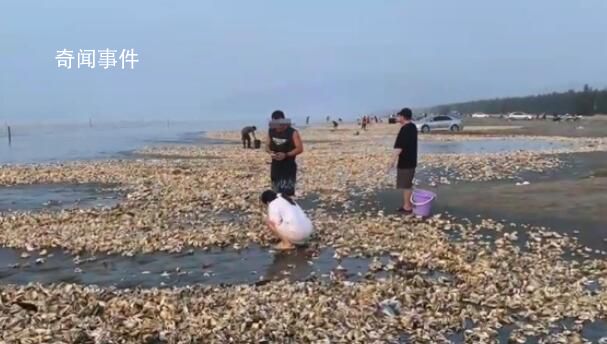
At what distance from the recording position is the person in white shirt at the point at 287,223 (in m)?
10.2

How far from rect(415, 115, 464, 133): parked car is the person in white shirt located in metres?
58.5

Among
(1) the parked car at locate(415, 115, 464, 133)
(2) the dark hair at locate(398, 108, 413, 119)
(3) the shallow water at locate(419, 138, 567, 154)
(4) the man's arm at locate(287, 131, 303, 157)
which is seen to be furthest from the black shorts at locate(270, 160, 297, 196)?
(1) the parked car at locate(415, 115, 464, 133)

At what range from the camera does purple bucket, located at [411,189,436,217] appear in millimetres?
12797

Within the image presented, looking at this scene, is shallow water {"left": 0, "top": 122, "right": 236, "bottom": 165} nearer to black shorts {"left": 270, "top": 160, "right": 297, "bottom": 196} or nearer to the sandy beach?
the sandy beach

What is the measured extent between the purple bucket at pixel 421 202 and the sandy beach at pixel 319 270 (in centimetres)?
28

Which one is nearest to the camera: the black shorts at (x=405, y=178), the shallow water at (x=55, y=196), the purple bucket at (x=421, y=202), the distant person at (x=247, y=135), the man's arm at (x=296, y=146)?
the man's arm at (x=296, y=146)

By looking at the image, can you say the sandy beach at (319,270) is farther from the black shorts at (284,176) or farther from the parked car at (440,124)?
the parked car at (440,124)

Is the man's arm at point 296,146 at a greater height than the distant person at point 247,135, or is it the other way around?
the man's arm at point 296,146

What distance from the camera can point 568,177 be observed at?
1981 centimetres

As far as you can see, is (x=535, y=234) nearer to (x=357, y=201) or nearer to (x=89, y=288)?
(x=357, y=201)

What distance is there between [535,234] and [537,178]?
30.5 feet

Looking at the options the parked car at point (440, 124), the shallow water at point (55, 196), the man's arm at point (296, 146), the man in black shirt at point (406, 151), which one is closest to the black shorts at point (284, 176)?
the man's arm at point (296, 146)

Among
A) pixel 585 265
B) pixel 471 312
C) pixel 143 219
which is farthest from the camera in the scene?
pixel 143 219

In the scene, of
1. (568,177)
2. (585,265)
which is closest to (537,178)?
(568,177)
